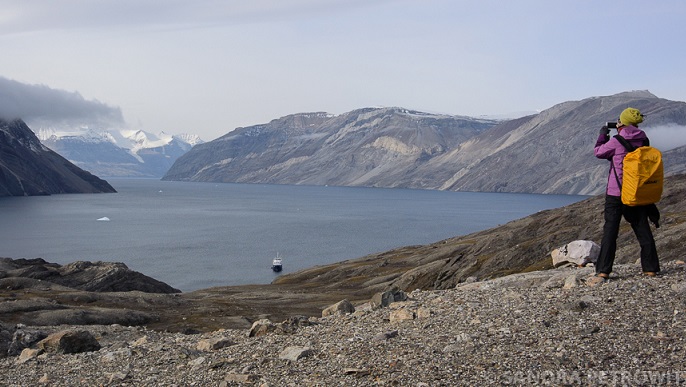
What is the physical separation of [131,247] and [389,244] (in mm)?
57402

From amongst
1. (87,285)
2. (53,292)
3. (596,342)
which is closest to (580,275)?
(596,342)

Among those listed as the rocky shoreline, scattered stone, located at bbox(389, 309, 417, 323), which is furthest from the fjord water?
scattered stone, located at bbox(389, 309, 417, 323)

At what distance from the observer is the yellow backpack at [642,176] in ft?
49.6

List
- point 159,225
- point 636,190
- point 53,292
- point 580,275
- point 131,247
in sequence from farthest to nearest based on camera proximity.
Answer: point 159,225 < point 131,247 < point 53,292 < point 580,275 < point 636,190

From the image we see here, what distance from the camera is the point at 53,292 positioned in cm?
6100

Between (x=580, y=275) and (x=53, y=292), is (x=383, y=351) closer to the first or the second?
(x=580, y=275)

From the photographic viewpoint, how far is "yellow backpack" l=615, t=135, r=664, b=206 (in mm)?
15117

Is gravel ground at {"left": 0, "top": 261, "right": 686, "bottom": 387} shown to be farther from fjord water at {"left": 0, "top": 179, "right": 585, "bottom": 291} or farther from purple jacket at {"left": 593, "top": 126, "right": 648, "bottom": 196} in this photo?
fjord water at {"left": 0, "top": 179, "right": 585, "bottom": 291}

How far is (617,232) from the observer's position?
Answer: 52.6ft

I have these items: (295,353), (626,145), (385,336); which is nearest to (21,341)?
(295,353)

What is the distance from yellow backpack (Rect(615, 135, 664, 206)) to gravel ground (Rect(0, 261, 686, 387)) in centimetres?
204

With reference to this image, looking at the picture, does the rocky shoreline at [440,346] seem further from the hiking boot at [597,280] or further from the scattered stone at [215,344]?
the hiking boot at [597,280]

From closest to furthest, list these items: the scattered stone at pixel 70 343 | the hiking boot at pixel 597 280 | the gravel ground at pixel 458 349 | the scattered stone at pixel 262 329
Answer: the gravel ground at pixel 458 349, the hiking boot at pixel 597 280, the scattered stone at pixel 262 329, the scattered stone at pixel 70 343

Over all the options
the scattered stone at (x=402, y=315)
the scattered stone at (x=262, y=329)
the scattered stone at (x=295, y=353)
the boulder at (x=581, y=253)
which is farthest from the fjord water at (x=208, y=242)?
the scattered stone at (x=295, y=353)
